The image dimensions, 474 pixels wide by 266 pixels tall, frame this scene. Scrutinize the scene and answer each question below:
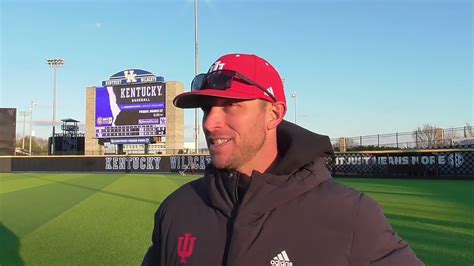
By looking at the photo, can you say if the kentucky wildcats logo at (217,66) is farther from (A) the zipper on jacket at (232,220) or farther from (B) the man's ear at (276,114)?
(A) the zipper on jacket at (232,220)

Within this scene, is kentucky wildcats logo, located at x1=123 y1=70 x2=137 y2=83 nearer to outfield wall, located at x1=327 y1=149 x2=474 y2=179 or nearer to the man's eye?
outfield wall, located at x1=327 y1=149 x2=474 y2=179

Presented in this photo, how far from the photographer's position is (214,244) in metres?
1.59

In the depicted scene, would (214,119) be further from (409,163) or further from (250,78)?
(409,163)

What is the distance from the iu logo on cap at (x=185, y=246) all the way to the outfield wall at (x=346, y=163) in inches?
671

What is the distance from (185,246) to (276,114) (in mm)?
621

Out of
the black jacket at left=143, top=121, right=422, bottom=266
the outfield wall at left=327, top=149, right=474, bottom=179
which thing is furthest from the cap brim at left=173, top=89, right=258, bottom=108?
the outfield wall at left=327, top=149, right=474, bottom=179

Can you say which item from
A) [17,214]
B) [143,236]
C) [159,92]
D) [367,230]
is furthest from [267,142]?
[159,92]

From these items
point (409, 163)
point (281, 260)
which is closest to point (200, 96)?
point (281, 260)

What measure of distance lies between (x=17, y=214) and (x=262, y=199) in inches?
436

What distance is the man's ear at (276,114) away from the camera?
5.72 ft

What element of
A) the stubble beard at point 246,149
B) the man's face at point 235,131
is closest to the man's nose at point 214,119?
the man's face at point 235,131

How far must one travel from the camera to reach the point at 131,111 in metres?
39.2

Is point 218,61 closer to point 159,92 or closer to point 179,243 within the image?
point 179,243

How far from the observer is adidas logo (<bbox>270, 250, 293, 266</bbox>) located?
1455mm
